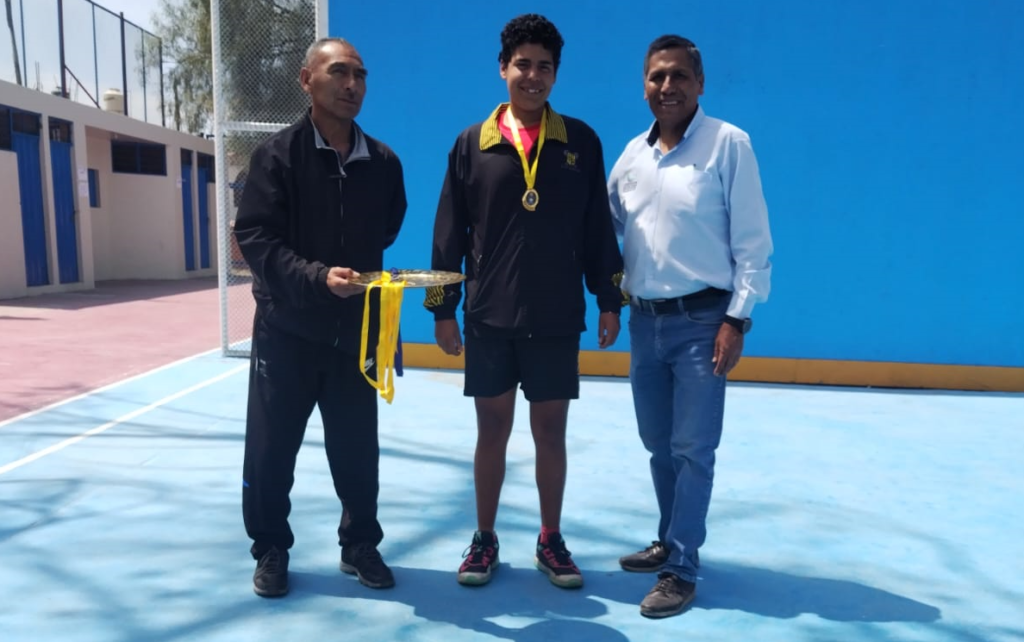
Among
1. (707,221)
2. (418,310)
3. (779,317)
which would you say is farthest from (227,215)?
(707,221)

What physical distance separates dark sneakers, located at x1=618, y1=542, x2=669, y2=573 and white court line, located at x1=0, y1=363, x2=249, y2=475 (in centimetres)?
327

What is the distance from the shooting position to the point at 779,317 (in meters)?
6.63

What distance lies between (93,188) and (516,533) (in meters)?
16.8

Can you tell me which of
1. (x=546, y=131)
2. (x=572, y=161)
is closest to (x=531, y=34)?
(x=546, y=131)

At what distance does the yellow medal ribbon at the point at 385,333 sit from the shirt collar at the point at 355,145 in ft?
1.41

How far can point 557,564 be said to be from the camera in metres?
2.96

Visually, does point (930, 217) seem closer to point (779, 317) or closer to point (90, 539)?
point (779, 317)

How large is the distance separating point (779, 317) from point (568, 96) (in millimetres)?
2597

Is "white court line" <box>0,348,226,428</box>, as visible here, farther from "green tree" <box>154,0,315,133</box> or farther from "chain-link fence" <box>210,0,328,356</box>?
"green tree" <box>154,0,315,133</box>

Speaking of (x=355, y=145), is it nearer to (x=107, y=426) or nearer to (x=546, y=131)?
(x=546, y=131)

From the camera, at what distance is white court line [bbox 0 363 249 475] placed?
4254 millimetres

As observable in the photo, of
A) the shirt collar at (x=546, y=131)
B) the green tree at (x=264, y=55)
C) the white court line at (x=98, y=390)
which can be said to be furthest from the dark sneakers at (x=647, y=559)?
the green tree at (x=264, y=55)

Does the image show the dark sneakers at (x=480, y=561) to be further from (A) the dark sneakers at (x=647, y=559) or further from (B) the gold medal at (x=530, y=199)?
(B) the gold medal at (x=530, y=199)

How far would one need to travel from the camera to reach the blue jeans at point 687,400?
276 centimetres
